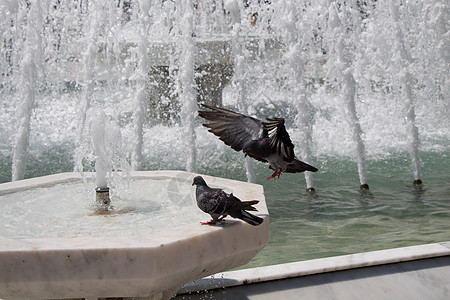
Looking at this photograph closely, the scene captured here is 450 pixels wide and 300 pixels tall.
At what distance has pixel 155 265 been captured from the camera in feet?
6.06

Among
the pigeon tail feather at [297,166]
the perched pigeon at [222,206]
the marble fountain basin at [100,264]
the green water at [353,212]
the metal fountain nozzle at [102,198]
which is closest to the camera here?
the marble fountain basin at [100,264]

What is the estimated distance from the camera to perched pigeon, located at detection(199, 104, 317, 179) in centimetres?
246

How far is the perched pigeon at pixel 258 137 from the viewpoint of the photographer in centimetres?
246

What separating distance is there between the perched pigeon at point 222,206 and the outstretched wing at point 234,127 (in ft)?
1.28

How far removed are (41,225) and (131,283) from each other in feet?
2.80

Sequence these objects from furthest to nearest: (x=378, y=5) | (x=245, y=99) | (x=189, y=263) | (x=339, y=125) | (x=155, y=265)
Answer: (x=339, y=125), (x=378, y=5), (x=245, y=99), (x=189, y=263), (x=155, y=265)

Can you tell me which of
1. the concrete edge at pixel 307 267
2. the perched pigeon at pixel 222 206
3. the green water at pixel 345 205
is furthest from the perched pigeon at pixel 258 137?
the green water at pixel 345 205

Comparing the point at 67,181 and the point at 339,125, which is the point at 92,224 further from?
the point at 339,125

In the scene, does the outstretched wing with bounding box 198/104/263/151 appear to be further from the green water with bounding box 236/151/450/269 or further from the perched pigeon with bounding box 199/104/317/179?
the green water with bounding box 236/151/450/269

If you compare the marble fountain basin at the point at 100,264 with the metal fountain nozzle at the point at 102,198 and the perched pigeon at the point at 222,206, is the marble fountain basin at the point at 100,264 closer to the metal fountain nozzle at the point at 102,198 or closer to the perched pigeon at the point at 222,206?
the perched pigeon at the point at 222,206

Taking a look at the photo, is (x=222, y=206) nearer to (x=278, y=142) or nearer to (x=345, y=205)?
(x=278, y=142)

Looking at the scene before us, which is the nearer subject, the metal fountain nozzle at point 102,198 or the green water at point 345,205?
the metal fountain nozzle at point 102,198

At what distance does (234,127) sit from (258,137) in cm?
15

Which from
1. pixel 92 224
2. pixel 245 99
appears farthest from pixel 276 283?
pixel 245 99
